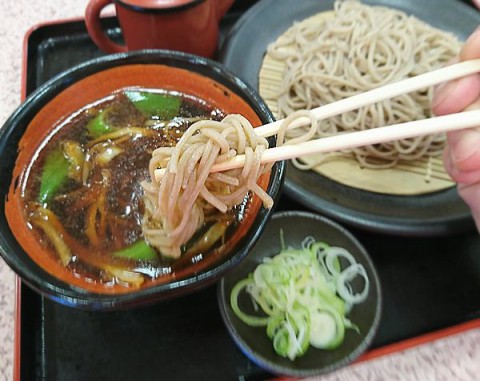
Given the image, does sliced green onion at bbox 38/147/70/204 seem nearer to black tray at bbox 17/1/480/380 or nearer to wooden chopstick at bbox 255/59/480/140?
black tray at bbox 17/1/480/380

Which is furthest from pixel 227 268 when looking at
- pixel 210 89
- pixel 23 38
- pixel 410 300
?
pixel 23 38

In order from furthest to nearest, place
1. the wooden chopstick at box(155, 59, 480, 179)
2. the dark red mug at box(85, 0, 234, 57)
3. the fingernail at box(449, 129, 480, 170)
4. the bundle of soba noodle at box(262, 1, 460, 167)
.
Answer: the bundle of soba noodle at box(262, 1, 460, 167) < the dark red mug at box(85, 0, 234, 57) < the fingernail at box(449, 129, 480, 170) < the wooden chopstick at box(155, 59, 480, 179)

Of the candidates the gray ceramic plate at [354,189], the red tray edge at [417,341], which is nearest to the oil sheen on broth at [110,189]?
the gray ceramic plate at [354,189]

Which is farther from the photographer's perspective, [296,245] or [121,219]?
[296,245]

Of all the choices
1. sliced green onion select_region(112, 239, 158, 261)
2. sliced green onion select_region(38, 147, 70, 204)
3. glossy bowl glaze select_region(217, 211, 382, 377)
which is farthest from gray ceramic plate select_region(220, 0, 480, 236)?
sliced green onion select_region(38, 147, 70, 204)

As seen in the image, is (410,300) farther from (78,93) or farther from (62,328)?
(78,93)
